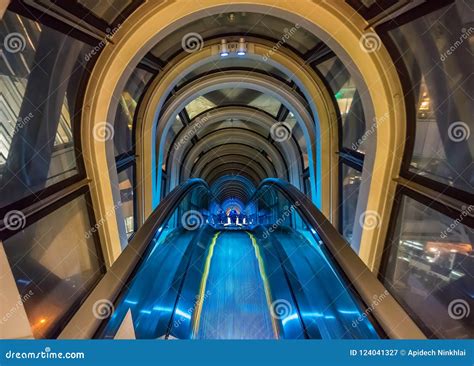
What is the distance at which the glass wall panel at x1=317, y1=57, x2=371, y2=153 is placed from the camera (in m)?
5.55

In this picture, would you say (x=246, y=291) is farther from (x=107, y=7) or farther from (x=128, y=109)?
(x=128, y=109)

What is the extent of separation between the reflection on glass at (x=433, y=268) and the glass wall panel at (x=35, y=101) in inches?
187

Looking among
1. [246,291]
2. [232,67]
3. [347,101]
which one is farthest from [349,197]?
[232,67]

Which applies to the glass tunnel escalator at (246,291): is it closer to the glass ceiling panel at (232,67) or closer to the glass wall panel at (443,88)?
the glass wall panel at (443,88)

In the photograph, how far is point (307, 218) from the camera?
336 centimetres

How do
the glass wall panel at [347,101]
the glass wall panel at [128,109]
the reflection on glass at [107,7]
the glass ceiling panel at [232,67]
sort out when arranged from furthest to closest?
the glass ceiling panel at [232,67] < the glass wall panel at [128,109] < the glass wall panel at [347,101] < the reflection on glass at [107,7]

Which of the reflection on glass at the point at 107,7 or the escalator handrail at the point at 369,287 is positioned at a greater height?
the reflection on glass at the point at 107,7

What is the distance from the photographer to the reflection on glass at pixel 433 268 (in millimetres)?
3254

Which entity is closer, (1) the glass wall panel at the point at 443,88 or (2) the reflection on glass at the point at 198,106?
(1) the glass wall panel at the point at 443,88

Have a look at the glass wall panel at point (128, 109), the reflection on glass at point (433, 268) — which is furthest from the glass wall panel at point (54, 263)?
the reflection on glass at point (433, 268)

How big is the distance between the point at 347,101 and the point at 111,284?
5469 mm

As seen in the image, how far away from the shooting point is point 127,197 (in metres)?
6.74

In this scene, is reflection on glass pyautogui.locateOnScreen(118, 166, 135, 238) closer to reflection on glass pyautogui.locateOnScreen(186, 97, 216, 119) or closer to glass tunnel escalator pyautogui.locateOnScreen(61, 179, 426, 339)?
glass tunnel escalator pyautogui.locateOnScreen(61, 179, 426, 339)
